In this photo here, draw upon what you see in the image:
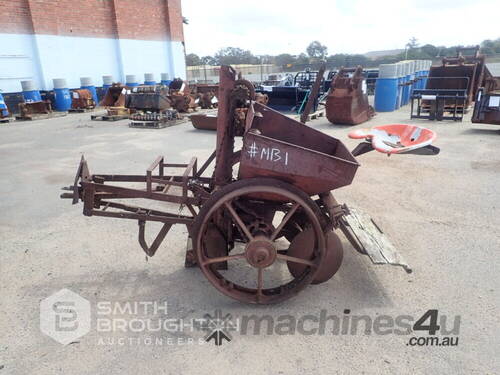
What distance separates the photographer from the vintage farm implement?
7.66 ft

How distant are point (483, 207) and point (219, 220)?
345 centimetres

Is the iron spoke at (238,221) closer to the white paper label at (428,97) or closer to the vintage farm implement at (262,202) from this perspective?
the vintage farm implement at (262,202)

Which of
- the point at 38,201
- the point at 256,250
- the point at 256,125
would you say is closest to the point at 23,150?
the point at 38,201

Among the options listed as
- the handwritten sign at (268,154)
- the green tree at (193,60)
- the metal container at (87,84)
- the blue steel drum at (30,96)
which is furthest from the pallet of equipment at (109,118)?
the green tree at (193,60)

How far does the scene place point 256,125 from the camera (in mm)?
3164

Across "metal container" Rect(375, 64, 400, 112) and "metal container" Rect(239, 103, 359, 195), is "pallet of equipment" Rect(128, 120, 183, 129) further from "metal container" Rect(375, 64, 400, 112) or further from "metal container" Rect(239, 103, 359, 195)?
"metal container" Rect(239, 103, 359, 195)

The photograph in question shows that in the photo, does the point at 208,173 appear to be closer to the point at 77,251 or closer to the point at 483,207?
the point at 77,251

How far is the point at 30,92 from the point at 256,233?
624 inches

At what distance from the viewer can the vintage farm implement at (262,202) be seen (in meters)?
2.33

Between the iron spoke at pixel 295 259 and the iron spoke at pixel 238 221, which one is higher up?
the iron spoke at pixel 238 221

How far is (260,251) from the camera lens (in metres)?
2.43
